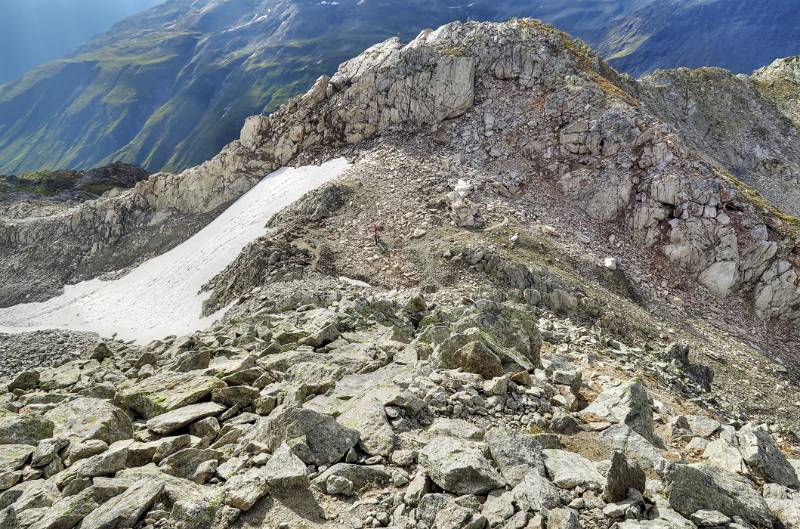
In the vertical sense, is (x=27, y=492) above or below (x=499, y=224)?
above

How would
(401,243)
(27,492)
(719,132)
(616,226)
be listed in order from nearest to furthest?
(27,492), (401,243), (616,226), (719,132)

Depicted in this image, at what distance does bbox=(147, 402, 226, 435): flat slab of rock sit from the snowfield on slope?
21749 mm

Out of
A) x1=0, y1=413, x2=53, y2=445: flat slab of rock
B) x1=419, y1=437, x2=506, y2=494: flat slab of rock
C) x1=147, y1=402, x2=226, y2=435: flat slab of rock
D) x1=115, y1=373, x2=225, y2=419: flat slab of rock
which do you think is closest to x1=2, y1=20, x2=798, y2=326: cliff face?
x1=115, y1=373, x2=225, y2=419: flat slab of rock

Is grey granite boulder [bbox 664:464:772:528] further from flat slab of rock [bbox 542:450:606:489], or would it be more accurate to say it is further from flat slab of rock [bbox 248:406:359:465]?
flat slab of rock [bbox 248:406:359:465]

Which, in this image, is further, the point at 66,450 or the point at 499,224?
the point at 499,224

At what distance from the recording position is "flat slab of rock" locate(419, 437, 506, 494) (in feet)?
26.7

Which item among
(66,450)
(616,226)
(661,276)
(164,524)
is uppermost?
(164,524)

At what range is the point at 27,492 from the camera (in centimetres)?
920

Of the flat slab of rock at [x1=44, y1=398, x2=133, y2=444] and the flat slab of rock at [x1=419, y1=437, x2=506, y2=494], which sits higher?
the flat slab of rock at [x1=419, y1=437, x2=506, y2=494]

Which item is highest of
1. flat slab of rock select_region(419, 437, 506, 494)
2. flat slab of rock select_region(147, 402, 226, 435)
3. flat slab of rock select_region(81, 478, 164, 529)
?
flat slab of rock select_region(419, 437, 506, 494)

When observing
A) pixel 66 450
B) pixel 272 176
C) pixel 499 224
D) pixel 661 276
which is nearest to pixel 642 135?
pixel 661 276

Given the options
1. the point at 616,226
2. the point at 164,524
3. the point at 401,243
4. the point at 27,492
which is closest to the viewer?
the point at 164,524

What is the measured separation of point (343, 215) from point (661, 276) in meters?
20.8

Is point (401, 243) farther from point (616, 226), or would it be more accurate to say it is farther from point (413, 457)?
point (413, 457)
